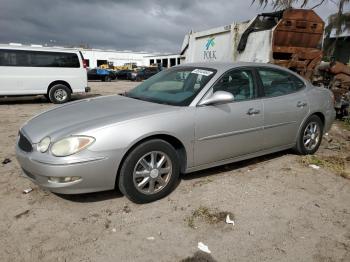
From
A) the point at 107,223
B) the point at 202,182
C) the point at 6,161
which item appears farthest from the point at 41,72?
the point at 107,223

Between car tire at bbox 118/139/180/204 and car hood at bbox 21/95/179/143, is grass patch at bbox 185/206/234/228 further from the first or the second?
car hood at bbox 21/95/179/143

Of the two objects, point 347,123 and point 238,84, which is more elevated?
point 238,84

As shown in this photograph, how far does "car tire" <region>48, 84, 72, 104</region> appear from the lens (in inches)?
498

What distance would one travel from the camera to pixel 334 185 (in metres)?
4.26

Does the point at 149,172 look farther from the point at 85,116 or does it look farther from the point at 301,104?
the point at 301,104

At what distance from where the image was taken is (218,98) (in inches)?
149

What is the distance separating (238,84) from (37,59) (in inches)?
394

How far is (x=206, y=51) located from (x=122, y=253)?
30.8 feet

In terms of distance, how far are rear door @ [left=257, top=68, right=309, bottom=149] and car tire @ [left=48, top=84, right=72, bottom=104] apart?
388 inches

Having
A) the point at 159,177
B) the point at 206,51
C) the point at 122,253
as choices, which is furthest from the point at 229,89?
the point at 206,51

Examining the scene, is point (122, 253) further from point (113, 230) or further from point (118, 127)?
point (118, 127)

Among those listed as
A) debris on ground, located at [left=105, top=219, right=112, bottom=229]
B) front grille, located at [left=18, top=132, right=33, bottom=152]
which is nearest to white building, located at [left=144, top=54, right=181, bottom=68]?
front grille, located at [left=18, top=132, right=33, bottom=152]

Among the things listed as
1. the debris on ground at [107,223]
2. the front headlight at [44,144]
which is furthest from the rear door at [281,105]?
the front headlight at [44,144]

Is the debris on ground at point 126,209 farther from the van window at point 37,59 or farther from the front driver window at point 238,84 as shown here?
the van window at point 37,59
